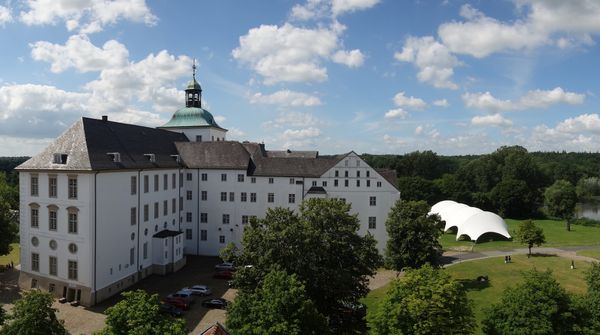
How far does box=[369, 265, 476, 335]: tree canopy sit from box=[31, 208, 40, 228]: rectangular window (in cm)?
2946

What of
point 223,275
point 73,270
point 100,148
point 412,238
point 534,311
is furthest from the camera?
point 223,275

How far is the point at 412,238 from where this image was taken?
1485 inches

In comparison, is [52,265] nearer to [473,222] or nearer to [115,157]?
[115,157]

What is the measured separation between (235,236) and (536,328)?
34897mm

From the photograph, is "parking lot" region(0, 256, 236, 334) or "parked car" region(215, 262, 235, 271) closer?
"parking lot" region(0, 256, 236, 334)

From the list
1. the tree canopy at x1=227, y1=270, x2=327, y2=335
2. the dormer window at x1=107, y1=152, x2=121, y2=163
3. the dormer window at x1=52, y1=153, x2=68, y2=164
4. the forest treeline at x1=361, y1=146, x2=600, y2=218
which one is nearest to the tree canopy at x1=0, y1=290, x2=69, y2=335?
the tree canopy at x1=227, y1=270, x2=327, y2=335

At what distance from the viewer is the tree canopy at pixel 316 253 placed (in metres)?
26.3

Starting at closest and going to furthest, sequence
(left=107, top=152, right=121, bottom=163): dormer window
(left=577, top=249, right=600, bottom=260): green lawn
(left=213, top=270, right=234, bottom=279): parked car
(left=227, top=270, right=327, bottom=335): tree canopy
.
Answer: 1. (left=227, top=270, right=327, bottom=335): tree canopy
2. (left=107, top=152, right=121, bottom=163): dormer window
3. (left=213, top=270, right=234, bottom=279): parked car
4. (left=577, top=249, right=600, bottom=260): green lawn

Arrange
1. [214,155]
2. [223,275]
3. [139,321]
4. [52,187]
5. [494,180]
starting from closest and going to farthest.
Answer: [139,321] < [52,187] < [223,275] < [214,155] < [494,180]

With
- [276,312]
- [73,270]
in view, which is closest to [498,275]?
[276,312]

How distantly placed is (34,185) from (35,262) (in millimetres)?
6467

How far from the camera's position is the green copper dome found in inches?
2377

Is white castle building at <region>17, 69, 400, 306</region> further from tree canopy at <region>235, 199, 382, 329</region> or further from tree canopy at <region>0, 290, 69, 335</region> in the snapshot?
tree canopy at <region>0, 290, 69, 335</region>

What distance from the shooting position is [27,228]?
3656 cm
